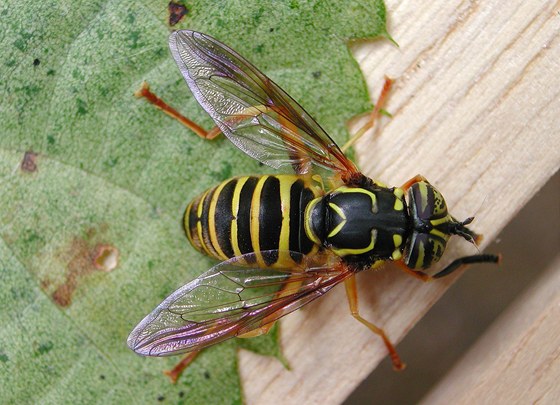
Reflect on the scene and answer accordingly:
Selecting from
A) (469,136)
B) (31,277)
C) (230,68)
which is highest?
(469,136)

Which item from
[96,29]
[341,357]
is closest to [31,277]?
[96,29]

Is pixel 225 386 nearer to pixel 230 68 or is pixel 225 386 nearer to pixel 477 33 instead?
pixel 230 68

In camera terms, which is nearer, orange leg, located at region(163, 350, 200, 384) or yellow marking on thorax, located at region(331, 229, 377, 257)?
yellow marking on thorax, located at region(331, 229, 377, 257)

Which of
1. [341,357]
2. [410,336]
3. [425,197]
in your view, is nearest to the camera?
[425,197]

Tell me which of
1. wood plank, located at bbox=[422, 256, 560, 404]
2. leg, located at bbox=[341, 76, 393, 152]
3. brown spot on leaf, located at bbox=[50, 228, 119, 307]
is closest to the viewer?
wood plank, located at bbox=[422, 256, 560, 404]

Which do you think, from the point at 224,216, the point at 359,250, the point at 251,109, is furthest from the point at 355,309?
the point at 251,109

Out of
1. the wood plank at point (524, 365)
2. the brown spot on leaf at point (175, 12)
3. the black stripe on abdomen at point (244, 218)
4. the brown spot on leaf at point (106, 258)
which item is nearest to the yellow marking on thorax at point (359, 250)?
the black stripe on abdomen at point (244, 218)

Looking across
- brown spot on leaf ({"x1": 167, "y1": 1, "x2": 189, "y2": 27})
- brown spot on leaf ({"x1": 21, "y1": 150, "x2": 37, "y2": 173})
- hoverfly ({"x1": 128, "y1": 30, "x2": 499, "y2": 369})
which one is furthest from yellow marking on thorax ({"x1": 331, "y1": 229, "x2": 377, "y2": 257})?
brown spot on leaf ({"x1": 21, "y1": 150, "x2": 37, "y2": 173})

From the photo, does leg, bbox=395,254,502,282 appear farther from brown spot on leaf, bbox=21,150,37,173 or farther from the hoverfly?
brown spot on leaf, bbox=21,150,37,173
